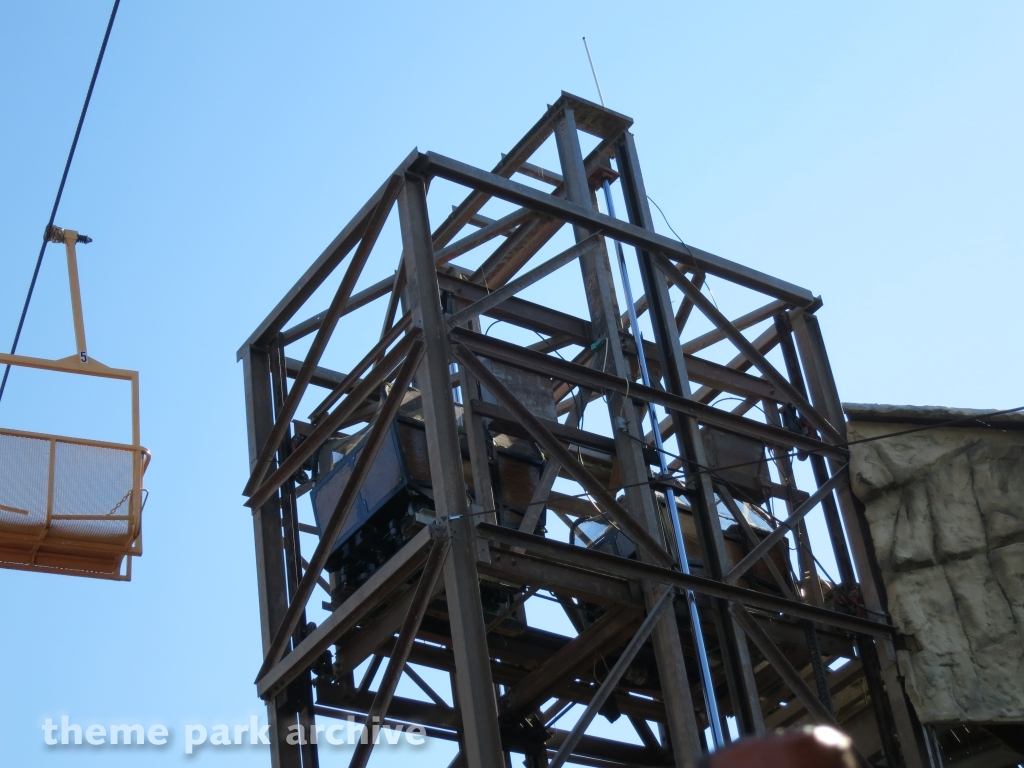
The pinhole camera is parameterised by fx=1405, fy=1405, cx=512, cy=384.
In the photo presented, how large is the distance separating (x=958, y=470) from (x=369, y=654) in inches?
232

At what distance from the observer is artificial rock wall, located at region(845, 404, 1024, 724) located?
12.6m

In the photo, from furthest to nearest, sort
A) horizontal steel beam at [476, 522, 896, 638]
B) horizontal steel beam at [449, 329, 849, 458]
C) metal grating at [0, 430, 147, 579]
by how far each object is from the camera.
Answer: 1. metal grating at [0, 430, 147, 579]
2. horizontal steel beam at [449, 329, 849, 458]
3. horizontal steel beam at [476, 522, 896, 638]

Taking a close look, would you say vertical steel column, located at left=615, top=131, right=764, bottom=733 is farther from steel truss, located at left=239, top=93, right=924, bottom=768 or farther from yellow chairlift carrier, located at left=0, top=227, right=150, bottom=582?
yellow chairlift carrier, located at left=0, top=227, right=150, bottom=582

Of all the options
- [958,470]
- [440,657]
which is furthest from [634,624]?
[958,470]

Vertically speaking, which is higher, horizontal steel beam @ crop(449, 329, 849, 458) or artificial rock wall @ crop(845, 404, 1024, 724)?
horizontal steel beam @ crop(449, 329, 849, 458)

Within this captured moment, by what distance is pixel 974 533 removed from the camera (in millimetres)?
13227

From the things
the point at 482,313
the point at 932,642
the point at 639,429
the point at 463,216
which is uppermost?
the point at 463,216

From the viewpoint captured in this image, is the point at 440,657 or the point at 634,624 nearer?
the point at 634,624

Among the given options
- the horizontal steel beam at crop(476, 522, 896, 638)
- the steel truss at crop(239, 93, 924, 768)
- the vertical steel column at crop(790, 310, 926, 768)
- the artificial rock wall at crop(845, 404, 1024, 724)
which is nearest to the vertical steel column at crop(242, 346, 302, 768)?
the steel truss at crop(239, 93, 924, 768)

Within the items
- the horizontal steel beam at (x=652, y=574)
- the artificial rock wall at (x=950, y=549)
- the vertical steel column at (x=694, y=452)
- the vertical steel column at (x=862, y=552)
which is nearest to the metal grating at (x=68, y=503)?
the horizontal steel beam at (x=652, y=574)

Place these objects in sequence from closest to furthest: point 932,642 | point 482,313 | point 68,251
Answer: point 482,313 < point 932,642 < point 68,251

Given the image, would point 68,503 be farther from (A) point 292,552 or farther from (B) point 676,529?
(B) point 676,529

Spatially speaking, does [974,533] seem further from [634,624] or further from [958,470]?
[634,624]

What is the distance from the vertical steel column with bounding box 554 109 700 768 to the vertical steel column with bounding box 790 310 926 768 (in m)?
2.46
